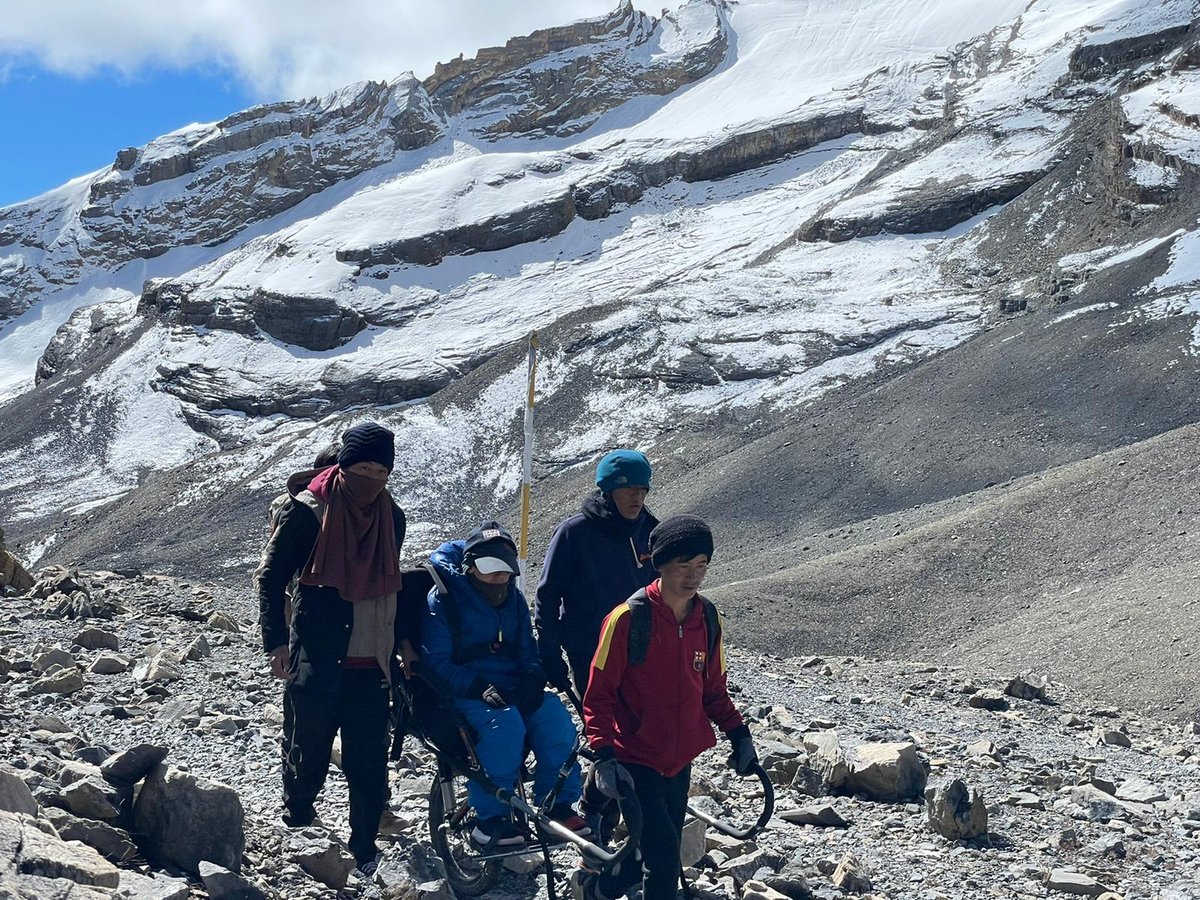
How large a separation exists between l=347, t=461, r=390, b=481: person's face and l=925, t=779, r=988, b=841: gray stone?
3.36 meters

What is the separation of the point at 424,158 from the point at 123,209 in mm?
35446

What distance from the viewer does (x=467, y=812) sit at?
5484mm

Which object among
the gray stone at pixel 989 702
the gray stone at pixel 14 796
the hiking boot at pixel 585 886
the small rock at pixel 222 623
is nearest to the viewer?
the gray stone at pixel 14 796

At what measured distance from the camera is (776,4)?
389 ft

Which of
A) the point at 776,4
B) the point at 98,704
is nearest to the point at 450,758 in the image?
the point at 98,704

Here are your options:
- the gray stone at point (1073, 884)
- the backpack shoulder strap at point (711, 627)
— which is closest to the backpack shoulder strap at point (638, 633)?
the backpack shoulder strap at point (711, 627)

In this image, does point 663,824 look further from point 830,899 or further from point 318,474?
point 318,474

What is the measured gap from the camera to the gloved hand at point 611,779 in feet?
14.0

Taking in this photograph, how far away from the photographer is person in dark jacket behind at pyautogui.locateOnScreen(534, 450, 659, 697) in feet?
19.1

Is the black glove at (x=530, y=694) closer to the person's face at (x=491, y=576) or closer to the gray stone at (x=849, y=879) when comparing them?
the person's face at (x=491, y=576)

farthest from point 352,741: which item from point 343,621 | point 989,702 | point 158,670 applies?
point 989,702

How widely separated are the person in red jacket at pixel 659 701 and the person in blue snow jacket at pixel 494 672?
0.73m

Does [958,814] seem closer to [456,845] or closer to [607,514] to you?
[607,514]

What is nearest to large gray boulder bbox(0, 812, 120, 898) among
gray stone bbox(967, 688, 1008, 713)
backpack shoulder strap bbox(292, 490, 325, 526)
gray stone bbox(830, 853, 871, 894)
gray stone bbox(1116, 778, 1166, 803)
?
backpack shoulder strap bbox(292, 490, 325, 526)
